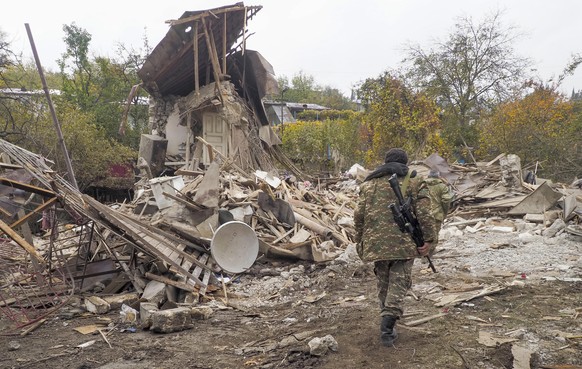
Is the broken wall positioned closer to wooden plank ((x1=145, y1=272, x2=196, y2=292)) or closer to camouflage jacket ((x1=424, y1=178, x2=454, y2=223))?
wooden plank ((x1=145, y1=272, x2=196, y2=292))

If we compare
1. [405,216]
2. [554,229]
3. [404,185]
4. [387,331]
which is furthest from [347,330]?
[554,229]

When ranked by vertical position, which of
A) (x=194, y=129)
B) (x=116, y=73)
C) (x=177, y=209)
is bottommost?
(x=177, y=209)

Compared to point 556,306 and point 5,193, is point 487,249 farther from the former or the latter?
point 5,193

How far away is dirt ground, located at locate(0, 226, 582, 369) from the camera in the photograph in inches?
159

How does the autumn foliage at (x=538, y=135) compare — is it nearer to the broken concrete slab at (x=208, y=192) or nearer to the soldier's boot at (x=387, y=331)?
the broken concrete slab at (x=208, y=192)

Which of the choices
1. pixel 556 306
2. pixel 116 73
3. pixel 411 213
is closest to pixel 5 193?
pixel 411 213

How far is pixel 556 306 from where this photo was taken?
17.1ft

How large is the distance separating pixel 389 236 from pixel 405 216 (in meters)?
0.24

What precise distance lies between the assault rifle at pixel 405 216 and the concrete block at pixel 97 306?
4535mm

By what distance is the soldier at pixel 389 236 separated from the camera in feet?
13.6

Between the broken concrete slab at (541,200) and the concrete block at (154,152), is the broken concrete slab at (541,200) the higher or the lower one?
the lower one

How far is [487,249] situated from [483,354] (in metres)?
5.23

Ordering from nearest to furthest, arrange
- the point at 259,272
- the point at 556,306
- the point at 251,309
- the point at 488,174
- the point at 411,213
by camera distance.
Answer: the point at 411,213
the point at 556,306
the point at 251,309
the point at 259,272
the point at 488,174

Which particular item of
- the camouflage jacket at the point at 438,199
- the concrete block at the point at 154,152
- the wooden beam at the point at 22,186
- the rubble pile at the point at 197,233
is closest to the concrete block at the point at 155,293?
the rubble pile at the point at 197,233
